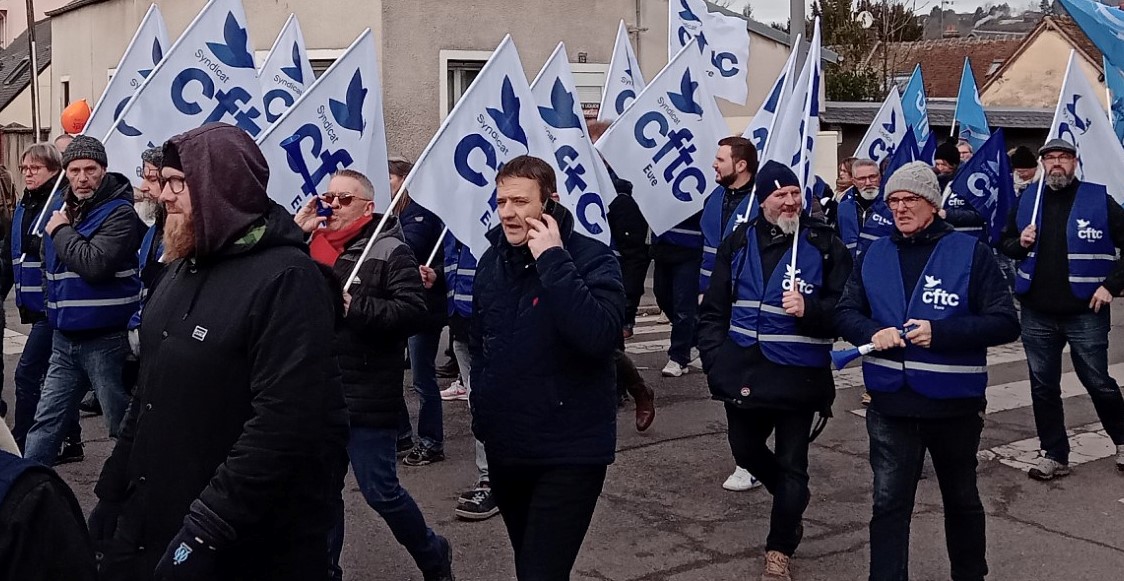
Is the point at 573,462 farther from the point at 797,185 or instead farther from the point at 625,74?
the point at 625,74

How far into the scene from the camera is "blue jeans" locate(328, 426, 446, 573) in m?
4.91

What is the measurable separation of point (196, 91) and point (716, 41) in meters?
5.77

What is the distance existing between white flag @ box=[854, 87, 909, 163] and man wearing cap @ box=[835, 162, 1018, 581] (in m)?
6.84

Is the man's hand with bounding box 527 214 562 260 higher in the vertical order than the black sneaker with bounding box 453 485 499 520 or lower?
higher

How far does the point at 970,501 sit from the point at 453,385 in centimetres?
521

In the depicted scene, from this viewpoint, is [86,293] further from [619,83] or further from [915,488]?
[619,83]

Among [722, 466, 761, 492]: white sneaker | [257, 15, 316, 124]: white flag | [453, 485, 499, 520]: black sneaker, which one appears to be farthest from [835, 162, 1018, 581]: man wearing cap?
[257, 15, 316, 124]: white flag

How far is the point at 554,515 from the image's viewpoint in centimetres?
407

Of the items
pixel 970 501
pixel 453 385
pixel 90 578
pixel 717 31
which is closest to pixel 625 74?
pixel 717 31

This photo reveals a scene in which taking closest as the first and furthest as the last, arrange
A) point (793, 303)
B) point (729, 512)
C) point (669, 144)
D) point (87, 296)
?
1. point (793, 303)
2. point (87, 296)
3. point (729, 512)
4. point (669, 144)

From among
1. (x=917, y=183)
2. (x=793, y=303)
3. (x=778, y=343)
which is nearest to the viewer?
Result: (x=917, y=183)

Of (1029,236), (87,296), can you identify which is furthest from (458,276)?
(1029,236)

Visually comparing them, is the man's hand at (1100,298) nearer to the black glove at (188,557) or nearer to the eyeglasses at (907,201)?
the eyeglasses at (907,201)

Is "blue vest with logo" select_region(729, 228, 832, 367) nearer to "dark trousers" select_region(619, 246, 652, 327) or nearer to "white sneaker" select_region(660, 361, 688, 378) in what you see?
"white sneaker" select_region(660, 361, 688, 378)
